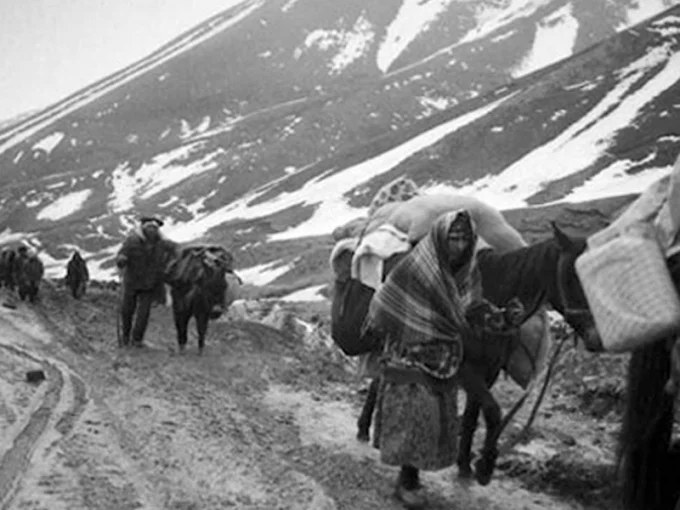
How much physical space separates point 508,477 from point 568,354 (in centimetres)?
427

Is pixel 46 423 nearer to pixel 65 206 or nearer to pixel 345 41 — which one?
pixel 65 206

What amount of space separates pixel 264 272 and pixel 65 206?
153ft

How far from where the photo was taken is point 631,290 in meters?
2.58

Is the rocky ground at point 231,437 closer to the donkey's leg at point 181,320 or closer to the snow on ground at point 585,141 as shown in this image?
the donkey's leg at point 181,320

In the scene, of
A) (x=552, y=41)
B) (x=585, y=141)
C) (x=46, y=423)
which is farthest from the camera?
(x=552, y=41)

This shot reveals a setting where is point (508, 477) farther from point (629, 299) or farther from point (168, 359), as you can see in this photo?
point (168, 359)

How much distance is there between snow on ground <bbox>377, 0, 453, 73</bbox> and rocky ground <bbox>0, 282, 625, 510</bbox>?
352 ft

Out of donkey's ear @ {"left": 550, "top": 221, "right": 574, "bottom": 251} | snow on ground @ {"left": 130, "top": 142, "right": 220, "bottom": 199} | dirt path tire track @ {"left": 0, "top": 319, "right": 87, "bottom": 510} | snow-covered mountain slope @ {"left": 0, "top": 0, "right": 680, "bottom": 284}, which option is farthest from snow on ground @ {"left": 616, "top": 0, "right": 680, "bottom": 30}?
donkey's ear @ {"left": 550, "top": 221, "right": 574, "bottom": 251}

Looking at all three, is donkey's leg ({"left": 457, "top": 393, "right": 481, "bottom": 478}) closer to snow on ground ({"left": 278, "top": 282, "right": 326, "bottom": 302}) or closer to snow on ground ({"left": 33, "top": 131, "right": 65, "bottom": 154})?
snow on ground ({"left": 278, "top": 282, "right": 326, "bottom": 302})

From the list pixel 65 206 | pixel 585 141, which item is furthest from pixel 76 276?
pixel 65 206

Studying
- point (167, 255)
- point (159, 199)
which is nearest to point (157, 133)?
point (159, 199)

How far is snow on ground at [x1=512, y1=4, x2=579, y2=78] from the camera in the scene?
105500mm

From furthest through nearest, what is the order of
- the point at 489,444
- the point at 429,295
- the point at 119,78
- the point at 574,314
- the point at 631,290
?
the point at 119,78
the point at 489,444
the point at 429,295
the point at 574,314
the point at 631,290

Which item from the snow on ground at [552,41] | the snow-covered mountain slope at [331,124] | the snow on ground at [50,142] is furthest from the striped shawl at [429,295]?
the snow on ground at [552,41]
